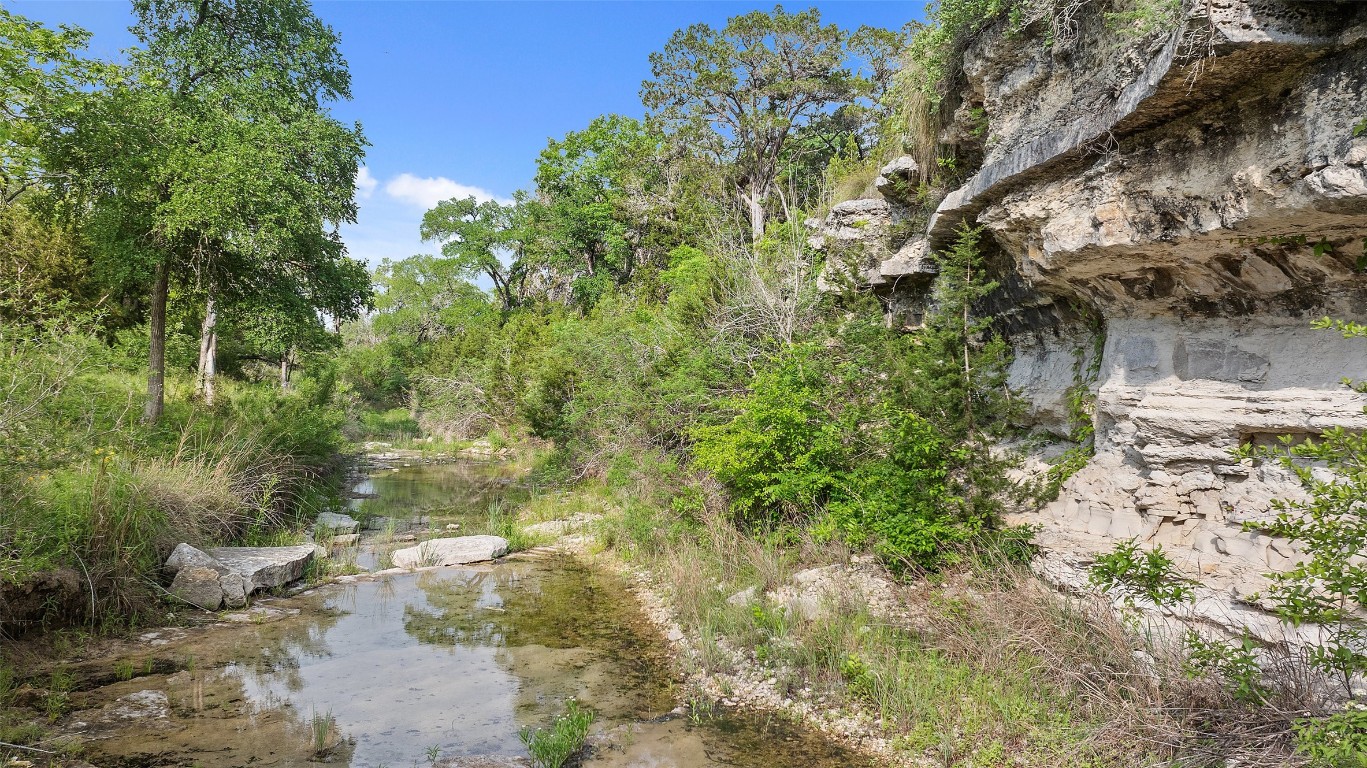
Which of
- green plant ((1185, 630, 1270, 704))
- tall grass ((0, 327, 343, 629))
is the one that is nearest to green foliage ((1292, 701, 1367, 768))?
green plant ((1185, 630, 1270, 704))

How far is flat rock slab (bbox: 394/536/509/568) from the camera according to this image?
1109 cm

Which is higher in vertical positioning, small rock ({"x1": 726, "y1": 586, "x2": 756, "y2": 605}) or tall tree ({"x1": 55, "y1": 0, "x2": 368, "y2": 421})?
tall tree ({"x1": 55, "y1": 0, "x2": 368, "y2": 421})

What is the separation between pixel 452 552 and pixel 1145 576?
976cm

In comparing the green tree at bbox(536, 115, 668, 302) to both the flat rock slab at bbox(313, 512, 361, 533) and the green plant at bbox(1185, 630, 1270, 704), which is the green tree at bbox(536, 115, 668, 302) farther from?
the green plant at bbox(1185, 630, 1270, 704)

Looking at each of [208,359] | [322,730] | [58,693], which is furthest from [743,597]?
[208,359]

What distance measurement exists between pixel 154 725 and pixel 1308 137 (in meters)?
9.55

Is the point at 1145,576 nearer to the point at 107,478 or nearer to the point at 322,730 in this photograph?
the point at 322,730

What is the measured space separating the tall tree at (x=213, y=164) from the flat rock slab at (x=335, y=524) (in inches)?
121

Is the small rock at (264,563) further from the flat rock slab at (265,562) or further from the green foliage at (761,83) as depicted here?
the green foliage at (761,83)

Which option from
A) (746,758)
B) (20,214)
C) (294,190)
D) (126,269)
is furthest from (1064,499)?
(20,214)

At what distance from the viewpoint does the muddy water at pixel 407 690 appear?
532 cm

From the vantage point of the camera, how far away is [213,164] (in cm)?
1057

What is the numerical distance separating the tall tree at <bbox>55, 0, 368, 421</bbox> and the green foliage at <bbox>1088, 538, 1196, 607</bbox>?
11.8 metres

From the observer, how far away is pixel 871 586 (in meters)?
7.23
